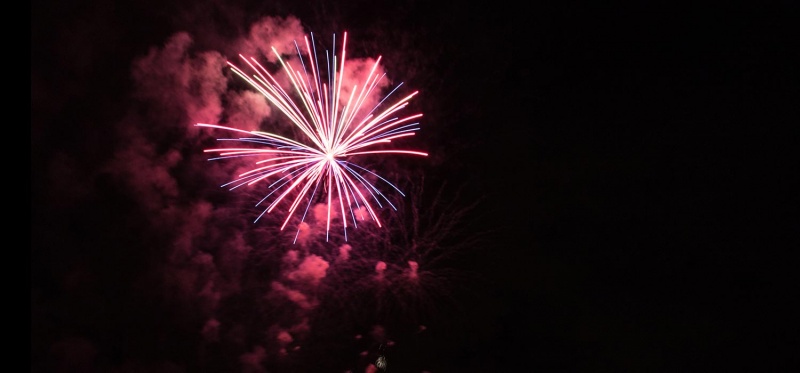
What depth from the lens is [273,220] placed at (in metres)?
6.59

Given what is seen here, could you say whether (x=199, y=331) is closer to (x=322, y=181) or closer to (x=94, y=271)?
(x=94, y=271)

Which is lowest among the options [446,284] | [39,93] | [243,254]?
[446,284]

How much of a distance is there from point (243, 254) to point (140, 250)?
128 centimetres

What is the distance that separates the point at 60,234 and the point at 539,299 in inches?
275

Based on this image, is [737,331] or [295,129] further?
[737,331]

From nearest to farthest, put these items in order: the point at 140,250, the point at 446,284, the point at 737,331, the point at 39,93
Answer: the point at 39,93, the point at 140,250, the point at 446,284, the point at 737,331

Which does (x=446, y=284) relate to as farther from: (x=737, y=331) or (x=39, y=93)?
(x=39, y=93)

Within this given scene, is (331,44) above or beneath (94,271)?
above

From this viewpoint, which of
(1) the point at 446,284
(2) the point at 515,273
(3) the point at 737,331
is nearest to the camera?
(1) the point at 446,284

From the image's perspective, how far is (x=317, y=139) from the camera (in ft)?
19.1

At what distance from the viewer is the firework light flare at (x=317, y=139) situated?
577 centimetres

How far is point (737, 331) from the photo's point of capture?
855 centimetres

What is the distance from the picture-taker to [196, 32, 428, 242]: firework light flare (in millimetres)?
5773

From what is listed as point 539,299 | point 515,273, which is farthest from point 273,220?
point 539,299
